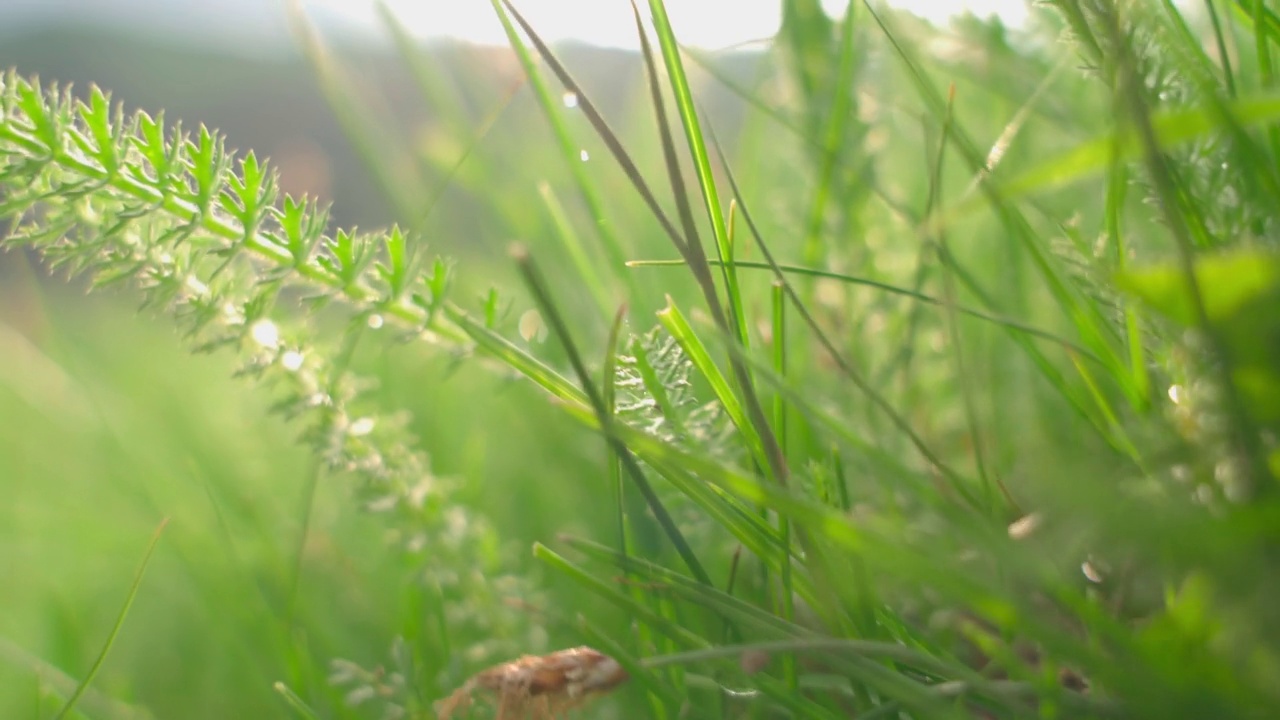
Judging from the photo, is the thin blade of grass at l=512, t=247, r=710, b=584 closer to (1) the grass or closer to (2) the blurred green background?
(1) the grass

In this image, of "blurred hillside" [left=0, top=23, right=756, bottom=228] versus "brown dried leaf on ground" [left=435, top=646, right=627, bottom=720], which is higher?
"blurred hillside" [left=0, top=23, right=756, bottom=228]

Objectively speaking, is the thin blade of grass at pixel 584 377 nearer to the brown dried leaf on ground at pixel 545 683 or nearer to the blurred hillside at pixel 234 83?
the brown dried leaf on ground at pixel 545 683

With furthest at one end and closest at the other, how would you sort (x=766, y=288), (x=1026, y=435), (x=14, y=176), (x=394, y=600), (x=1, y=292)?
(x=1, y=292), (x=766, y=288), (x=394, y=600), (x=1026, y=435), (x=14, y=176)

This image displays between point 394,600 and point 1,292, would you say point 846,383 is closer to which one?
point 394,600

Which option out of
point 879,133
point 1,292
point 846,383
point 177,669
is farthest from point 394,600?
point 1,292

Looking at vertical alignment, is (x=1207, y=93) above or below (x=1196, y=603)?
above

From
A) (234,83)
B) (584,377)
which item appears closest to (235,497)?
(584,377)

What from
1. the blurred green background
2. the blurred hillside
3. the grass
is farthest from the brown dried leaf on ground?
the blurred hillside

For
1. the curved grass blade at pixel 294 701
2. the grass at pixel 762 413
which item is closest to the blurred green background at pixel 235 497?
the grass at pixel 762 413
